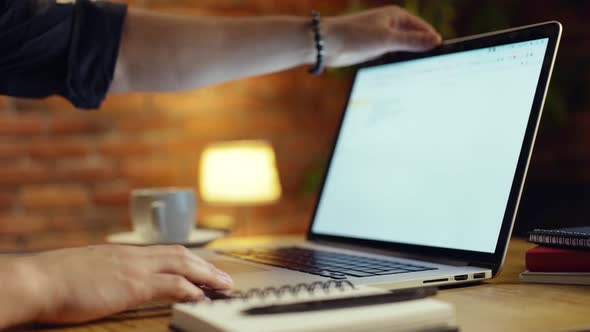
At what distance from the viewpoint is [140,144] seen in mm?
2979

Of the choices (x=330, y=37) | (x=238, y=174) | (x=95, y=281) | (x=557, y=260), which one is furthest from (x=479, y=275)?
(x=238, y=174)

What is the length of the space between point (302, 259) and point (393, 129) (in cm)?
25

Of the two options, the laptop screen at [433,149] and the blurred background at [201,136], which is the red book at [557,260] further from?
the blurred background at [201,136]

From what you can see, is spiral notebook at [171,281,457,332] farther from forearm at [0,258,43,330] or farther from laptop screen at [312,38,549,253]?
laptop screen at [312,38,549,253]

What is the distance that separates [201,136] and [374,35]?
200 cm

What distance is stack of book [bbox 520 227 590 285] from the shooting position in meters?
0.77

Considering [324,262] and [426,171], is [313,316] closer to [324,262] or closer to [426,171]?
[324,262]

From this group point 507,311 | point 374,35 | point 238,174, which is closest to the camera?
point 507,311

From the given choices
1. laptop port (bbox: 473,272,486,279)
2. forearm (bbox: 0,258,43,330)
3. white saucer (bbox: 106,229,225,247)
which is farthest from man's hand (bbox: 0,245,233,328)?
white saucer (bbox: 106,229,225,247)

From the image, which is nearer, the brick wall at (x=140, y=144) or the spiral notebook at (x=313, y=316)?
the spiral notebook at (x=313, y=316)

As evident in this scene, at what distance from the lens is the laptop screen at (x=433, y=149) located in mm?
864

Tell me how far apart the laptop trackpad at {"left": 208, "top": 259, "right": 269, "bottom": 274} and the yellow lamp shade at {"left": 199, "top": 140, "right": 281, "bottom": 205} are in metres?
1.78

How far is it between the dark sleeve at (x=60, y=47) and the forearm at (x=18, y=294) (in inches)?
23.7

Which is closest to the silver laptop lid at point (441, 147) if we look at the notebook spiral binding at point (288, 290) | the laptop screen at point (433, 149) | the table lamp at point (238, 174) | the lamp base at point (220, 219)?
the laptop screen at point (433, 149)
